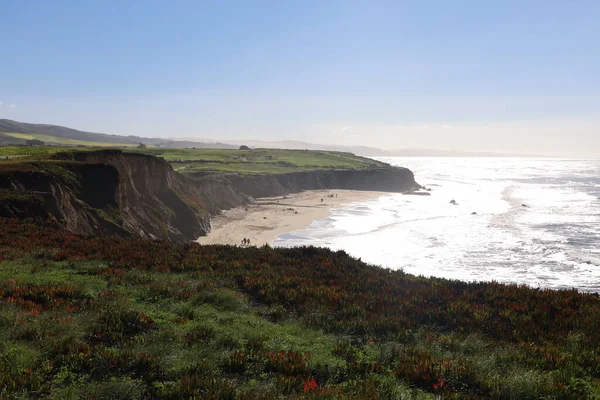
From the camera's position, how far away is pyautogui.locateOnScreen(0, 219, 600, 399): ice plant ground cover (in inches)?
256

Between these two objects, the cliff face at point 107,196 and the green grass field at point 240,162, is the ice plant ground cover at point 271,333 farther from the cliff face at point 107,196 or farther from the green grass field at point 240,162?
the green grass field at point 240,162

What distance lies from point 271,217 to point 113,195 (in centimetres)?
2728

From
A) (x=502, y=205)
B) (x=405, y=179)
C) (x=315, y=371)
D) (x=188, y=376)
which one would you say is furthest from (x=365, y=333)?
(x=405, y=179)

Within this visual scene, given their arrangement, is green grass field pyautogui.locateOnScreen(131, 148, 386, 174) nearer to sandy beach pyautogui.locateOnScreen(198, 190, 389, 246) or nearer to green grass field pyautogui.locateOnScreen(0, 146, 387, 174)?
green grass field pyautogui.locateOnScreen(0, 146, 387, 174)

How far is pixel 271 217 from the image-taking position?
55719 millimetres

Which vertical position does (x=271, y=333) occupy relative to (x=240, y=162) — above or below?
below

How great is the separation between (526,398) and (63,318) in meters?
9.23

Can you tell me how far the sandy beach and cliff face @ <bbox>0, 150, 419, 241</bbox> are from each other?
8.40ft

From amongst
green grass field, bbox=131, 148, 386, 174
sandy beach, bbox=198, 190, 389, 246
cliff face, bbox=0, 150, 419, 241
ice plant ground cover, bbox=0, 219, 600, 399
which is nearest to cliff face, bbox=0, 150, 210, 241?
cliff face, bbox=0, 150, 419, 241

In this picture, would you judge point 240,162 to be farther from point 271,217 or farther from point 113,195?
point 113,195

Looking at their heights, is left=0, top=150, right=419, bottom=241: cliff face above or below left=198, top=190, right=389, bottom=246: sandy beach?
above

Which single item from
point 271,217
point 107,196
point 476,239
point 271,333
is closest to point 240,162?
point 271,217

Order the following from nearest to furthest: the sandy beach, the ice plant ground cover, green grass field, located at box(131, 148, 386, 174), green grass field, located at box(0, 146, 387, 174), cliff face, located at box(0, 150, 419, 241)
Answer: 1. the ice plant ground cover
2. cliff face, located at box(0, 150, 419, 241)
3. the sandy beach
4. green grass field, located at box(0, 146, 387, 174)
5. green grass field, located at box(131, 148, 386, 174)

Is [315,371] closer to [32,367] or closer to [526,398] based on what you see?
[526,398]
